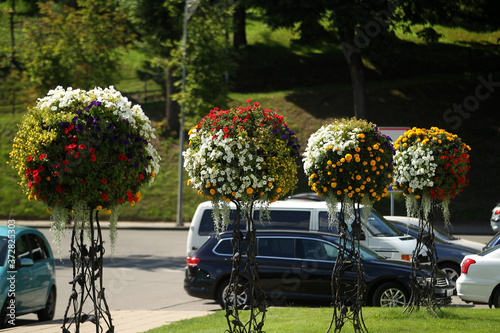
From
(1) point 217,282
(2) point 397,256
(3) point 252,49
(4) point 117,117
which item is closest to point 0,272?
(1) point 217,282

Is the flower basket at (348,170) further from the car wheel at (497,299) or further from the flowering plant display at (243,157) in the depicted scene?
the car wheel at (497,299)

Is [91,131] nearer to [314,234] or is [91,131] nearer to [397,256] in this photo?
[314,234]

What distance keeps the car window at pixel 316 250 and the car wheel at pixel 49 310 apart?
4.71 metres

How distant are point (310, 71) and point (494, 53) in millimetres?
11421

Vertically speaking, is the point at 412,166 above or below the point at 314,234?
above

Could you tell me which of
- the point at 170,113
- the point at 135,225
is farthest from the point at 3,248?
the point at 170,113

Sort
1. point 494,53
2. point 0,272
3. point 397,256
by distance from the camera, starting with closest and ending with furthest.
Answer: point 0,272 < point 397,256 < point 494,53

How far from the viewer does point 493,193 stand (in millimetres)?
27109

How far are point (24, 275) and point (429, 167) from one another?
6787 millimetres

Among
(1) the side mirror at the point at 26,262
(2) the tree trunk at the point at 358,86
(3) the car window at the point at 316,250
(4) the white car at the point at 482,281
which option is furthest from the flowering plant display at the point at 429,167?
(2) the tree trunk at the point at 358,86

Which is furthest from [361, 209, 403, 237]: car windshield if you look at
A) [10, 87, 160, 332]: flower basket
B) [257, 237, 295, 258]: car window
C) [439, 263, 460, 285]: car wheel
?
[10, 87, 160, 332]: flower basket

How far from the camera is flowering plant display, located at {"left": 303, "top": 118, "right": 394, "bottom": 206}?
25.5 feet

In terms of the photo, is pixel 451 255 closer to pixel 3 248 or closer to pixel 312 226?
pixel 312 226

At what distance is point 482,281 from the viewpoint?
11125 millimetres
